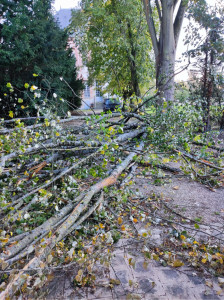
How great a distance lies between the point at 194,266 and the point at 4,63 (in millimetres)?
11456

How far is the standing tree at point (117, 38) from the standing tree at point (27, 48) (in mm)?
2989

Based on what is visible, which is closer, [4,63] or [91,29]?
[4,63]

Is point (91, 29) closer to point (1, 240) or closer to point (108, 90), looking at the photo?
point (108, 90)

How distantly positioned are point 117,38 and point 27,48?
19.5ft

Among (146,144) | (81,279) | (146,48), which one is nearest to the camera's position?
(81,279)

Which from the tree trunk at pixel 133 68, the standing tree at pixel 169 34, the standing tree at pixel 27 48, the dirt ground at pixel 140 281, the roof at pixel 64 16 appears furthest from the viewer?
the roof at pixel 64 16

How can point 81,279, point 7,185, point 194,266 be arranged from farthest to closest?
point 7,185, point 194,266, point 81,279

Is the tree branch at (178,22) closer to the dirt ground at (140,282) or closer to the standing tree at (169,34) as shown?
the standing tree at (169,34)

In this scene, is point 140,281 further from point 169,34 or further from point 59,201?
point 169,34

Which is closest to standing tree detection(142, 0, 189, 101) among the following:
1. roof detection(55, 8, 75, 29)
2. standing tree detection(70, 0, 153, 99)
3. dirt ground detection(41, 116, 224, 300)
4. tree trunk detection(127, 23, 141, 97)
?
standing tree detection(70, 0, 153, 99)

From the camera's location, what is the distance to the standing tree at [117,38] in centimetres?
1422

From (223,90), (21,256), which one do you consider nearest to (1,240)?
(21,256)

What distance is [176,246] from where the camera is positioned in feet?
8.21

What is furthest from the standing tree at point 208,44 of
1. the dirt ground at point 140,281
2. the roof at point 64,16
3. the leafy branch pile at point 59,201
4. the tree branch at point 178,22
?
the roof at point 64,16
